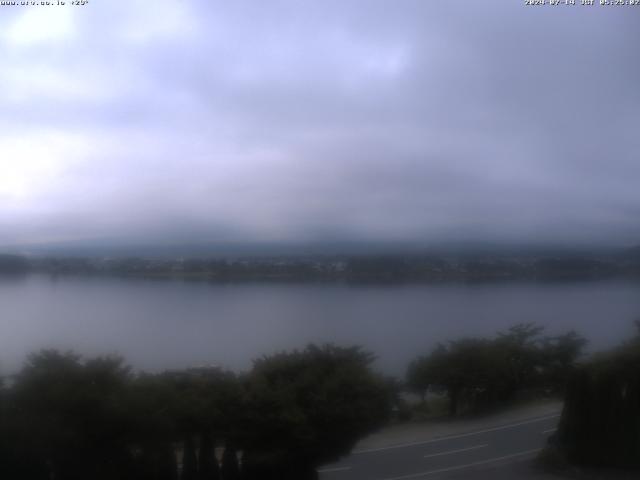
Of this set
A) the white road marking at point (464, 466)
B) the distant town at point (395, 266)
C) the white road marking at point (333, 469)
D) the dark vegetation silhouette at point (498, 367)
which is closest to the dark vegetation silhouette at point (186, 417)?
the white road marking at point (333, 469)

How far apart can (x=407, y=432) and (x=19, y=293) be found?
598 cm

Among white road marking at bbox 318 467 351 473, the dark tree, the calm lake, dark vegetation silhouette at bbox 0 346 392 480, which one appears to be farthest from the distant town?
white road marking at bbox 318 467 351 473

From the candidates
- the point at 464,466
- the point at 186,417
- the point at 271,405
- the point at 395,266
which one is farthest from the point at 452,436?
the point at 186,417

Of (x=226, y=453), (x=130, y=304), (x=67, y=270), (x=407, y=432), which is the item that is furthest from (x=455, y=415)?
(x=67, y=270)

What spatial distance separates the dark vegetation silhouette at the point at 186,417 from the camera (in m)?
8.30

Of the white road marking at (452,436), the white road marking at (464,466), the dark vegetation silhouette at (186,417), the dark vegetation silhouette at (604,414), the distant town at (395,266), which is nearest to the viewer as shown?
the dark vegetation silhouette at (186,417)

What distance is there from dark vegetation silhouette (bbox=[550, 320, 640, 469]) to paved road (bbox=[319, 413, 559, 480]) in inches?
12.5

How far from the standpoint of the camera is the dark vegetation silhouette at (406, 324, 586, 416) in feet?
33.4

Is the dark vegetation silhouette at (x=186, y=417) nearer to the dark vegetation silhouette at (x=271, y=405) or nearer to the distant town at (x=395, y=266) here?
the dark vegetation silhouette at (x=271, y=405)

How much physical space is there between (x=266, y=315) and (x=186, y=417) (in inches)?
94.3

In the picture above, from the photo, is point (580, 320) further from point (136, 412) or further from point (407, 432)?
point (136, 412)

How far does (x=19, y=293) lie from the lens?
9.62 meters

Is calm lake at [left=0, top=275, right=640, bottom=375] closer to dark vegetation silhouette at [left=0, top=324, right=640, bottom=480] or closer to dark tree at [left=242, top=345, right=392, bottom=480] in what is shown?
dark vegetation silhouette at [left=0, top=324, right=640, bottom=480]

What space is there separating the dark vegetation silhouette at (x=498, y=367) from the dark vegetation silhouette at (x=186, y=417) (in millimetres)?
1136
